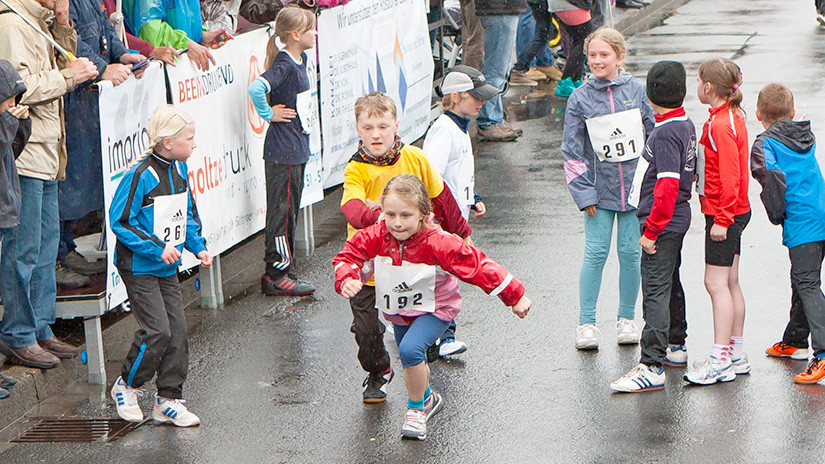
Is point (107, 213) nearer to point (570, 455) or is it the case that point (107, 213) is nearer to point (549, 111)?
point (570, 455)

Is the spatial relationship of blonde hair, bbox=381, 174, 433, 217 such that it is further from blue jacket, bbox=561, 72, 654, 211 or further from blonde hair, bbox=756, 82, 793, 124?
blonde hair, bbox=756, 82, 793, 124

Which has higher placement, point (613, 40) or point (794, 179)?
point (613, 40)

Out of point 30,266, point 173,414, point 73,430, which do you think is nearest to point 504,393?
point 173,414

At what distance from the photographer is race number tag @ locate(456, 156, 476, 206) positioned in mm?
6286

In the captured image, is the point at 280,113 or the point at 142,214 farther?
the point at 280,113

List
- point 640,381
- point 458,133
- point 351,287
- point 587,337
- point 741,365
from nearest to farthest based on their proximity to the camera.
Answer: point 351,287 < point 640,381 < point 741,365 < point 458,133 < point 587,337

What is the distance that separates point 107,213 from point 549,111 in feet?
27.2

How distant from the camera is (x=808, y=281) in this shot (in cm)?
591

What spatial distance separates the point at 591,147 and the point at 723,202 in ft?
3.14

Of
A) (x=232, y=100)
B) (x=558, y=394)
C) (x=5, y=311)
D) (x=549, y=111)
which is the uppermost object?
(x=232, y=100)

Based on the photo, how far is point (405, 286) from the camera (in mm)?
5285

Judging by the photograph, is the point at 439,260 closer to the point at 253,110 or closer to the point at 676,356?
the point at 676,356

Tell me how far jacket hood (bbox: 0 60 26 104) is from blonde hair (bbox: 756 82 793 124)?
369cm

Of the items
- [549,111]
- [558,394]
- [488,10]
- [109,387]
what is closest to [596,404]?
[558,394]
